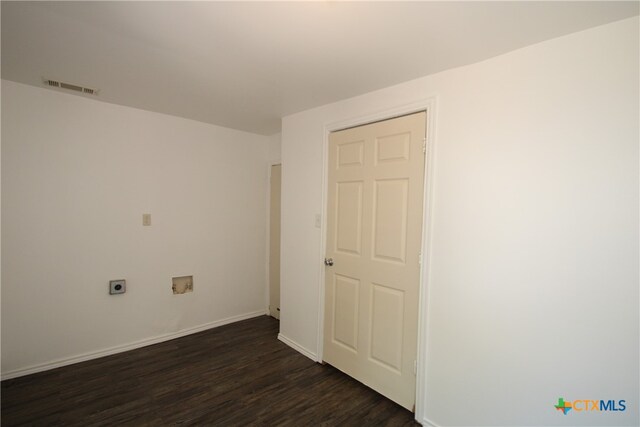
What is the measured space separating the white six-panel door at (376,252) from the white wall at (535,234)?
158 mm

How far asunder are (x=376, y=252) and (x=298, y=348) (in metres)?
1.41

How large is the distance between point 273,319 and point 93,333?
184 cm

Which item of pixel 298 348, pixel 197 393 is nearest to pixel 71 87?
pixel 197 393

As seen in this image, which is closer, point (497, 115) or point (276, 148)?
point (497, 115)

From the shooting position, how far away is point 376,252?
7.23 ft

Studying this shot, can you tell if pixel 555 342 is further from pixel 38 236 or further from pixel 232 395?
pixel 38 236

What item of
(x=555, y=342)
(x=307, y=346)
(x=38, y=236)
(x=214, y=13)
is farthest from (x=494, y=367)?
(x=38, y=236)

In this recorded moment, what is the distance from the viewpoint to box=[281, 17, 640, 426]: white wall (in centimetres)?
128

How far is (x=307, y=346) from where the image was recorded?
278 centimetres

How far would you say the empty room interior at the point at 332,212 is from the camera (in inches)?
52.4

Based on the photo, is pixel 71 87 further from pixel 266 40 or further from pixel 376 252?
pixel 376 252

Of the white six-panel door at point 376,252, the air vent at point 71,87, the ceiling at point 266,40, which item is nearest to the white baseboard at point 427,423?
the white six-panel door at point 376,252

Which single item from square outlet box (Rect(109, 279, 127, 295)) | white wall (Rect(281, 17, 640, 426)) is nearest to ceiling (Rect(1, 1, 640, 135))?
white wall (Rect(281, 17, 640, 426))

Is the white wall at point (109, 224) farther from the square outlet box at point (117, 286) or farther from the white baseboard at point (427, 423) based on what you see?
the white baseboard at point (427, 423)
